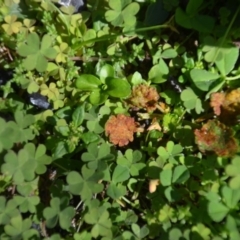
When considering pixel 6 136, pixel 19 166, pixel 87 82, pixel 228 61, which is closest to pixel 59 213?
pixel 19 166

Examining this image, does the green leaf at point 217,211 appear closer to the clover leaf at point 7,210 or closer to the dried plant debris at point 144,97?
the dried plant debris at point 144,97

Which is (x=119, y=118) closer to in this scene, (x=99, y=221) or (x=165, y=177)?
(x=165, y=177)

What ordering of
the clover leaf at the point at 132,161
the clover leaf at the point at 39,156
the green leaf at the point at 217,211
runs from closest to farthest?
1. the green leaf at the point at 217,211
2. the clover leaf at the point at 39,156
3. the clover leaf at the point at 132,161

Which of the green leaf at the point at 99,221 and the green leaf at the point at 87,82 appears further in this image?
the green leaf at the point at 87,82

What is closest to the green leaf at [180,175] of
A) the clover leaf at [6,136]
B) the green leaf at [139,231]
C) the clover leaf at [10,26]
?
the green leaf at [139,231]

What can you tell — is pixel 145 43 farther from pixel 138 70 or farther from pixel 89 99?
pixel 89 99

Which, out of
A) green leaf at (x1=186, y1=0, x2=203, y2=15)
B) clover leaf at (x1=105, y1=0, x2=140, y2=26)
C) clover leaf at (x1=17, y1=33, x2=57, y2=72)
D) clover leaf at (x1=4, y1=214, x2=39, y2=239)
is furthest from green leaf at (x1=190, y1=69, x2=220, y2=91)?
clover leaf at (x1=4, y1=214, x2=39, y2=239)

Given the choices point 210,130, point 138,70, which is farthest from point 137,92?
point 210,130
